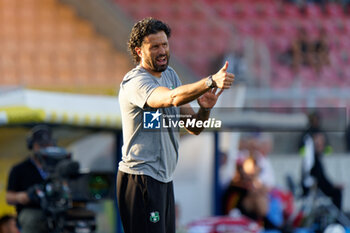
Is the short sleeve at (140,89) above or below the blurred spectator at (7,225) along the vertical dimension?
above

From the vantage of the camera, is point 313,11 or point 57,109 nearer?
point 57,109

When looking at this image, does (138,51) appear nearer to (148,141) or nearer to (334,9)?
(148,141)

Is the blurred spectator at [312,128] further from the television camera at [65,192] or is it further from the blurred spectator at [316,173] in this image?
the television camera at [65,192]

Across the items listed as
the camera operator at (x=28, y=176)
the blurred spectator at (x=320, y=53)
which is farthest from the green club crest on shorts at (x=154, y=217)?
the blurred spectator at (x=320, y=53)

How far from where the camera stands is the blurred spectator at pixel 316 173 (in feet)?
29.4

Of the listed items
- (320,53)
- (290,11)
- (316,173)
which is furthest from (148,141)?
(290,11)

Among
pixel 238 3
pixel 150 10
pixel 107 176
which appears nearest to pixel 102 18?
pixel 150 10

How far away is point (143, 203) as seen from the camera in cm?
382

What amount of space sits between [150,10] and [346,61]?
348 centimetres

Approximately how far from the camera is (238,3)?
46.4ft

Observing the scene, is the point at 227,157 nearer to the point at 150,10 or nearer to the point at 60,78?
the point at 60,78

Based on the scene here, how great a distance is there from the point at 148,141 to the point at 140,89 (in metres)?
0.28

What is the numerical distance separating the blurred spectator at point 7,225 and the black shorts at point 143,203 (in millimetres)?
2829

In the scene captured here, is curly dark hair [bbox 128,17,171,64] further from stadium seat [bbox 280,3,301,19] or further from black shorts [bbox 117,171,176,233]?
stadium seat [bbox 280,3,301,19]
